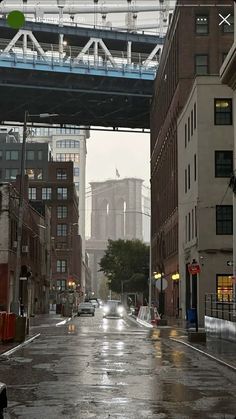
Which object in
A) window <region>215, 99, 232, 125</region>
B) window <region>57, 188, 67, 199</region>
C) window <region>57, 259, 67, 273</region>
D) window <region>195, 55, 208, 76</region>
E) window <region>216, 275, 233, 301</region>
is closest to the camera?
window <region>216, 275, 233, 301</region>

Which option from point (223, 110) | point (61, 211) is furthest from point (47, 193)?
point (223, 110)

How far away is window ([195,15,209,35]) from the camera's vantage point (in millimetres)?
62000

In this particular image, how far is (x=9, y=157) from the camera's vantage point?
6531 inches

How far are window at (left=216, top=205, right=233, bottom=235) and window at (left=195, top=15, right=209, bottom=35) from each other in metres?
21.5

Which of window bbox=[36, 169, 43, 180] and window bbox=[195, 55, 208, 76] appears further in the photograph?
window bbox=[36, 169, 43, 180]

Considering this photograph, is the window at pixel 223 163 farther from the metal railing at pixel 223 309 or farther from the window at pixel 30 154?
the window at pixel 30 154

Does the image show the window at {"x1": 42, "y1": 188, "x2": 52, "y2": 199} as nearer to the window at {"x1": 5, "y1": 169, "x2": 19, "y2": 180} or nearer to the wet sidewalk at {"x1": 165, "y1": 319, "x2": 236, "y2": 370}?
the window at {"x1": 5, "y1": 169, "x2": 19, "y2": 180}

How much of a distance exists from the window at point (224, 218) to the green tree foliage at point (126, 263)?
166 ft

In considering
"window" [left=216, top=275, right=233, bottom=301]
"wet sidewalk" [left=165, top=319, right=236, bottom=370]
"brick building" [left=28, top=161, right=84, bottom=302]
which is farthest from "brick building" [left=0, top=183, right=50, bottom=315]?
"brick building" [left=28, top=161, right=84, bottom=302]

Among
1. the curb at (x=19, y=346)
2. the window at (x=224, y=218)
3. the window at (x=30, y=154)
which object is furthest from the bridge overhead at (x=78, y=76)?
the window at (x=30, y=154)

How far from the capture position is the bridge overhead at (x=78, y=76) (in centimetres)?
8525

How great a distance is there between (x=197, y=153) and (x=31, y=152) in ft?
403

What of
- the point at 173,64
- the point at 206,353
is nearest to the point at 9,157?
the point at 173,64

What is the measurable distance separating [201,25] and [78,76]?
26.7 metres
